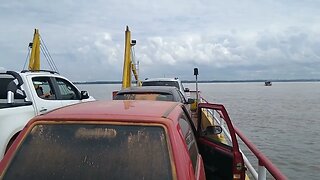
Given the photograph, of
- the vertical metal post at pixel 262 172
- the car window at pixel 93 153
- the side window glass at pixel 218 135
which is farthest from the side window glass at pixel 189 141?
the side window glass at pixel 218 135

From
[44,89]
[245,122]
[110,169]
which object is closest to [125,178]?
[110,169]

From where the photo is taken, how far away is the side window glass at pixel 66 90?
8.26 meters

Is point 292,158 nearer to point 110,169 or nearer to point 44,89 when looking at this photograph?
point 44,89

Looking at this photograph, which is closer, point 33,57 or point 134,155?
point 134,155

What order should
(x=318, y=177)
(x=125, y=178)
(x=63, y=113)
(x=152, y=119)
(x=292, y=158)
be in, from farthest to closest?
1. (x=292, y=158)
2. (x=318, y=177)
3. (x=63, y=113)
4. (x=152, y=119)
5. (x=125, y=178)

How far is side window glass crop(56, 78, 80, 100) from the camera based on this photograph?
8.26 meters

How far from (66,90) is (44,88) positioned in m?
0.72

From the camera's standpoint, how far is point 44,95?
779 centimetres

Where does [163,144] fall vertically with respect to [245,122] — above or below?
above

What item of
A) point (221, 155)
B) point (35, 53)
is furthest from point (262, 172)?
point (35, 53)

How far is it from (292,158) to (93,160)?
11.9m

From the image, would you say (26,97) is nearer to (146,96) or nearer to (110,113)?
(146,96)

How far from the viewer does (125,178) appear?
244cm

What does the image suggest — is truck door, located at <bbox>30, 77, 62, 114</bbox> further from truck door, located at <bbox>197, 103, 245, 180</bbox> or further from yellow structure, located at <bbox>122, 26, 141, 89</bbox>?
yellow structure, located at <bbox>122, 26, 141, 89</bbox>
